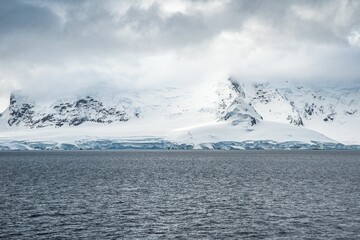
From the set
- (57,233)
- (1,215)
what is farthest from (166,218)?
(1,215)

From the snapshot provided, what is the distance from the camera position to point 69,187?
102 metres

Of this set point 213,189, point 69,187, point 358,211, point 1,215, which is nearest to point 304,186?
point 213,189

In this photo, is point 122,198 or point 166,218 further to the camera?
point 122,198

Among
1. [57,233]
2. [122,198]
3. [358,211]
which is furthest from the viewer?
[122,198]

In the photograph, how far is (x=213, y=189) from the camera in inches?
3885

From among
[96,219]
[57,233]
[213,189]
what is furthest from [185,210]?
[213,189]

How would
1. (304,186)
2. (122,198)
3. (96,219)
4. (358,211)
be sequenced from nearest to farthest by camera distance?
1. (96,219)
2. (358,211)
3. (122,198)
4. (304,186)

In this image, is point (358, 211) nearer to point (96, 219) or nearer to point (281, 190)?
point (281, 190)

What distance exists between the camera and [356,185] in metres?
105

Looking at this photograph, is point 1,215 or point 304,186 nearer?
point 1,215

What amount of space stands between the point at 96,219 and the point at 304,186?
5155cm

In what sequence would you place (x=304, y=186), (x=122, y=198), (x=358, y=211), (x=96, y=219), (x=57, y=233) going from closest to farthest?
(x=57, y=233) < (x=96, y=219) < (x=358, y=211) < (x=122, y=198) < (x=304, y=186)

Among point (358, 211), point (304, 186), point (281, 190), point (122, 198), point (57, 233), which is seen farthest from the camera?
point (304, 186)

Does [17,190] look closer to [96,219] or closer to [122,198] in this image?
[122,198]
